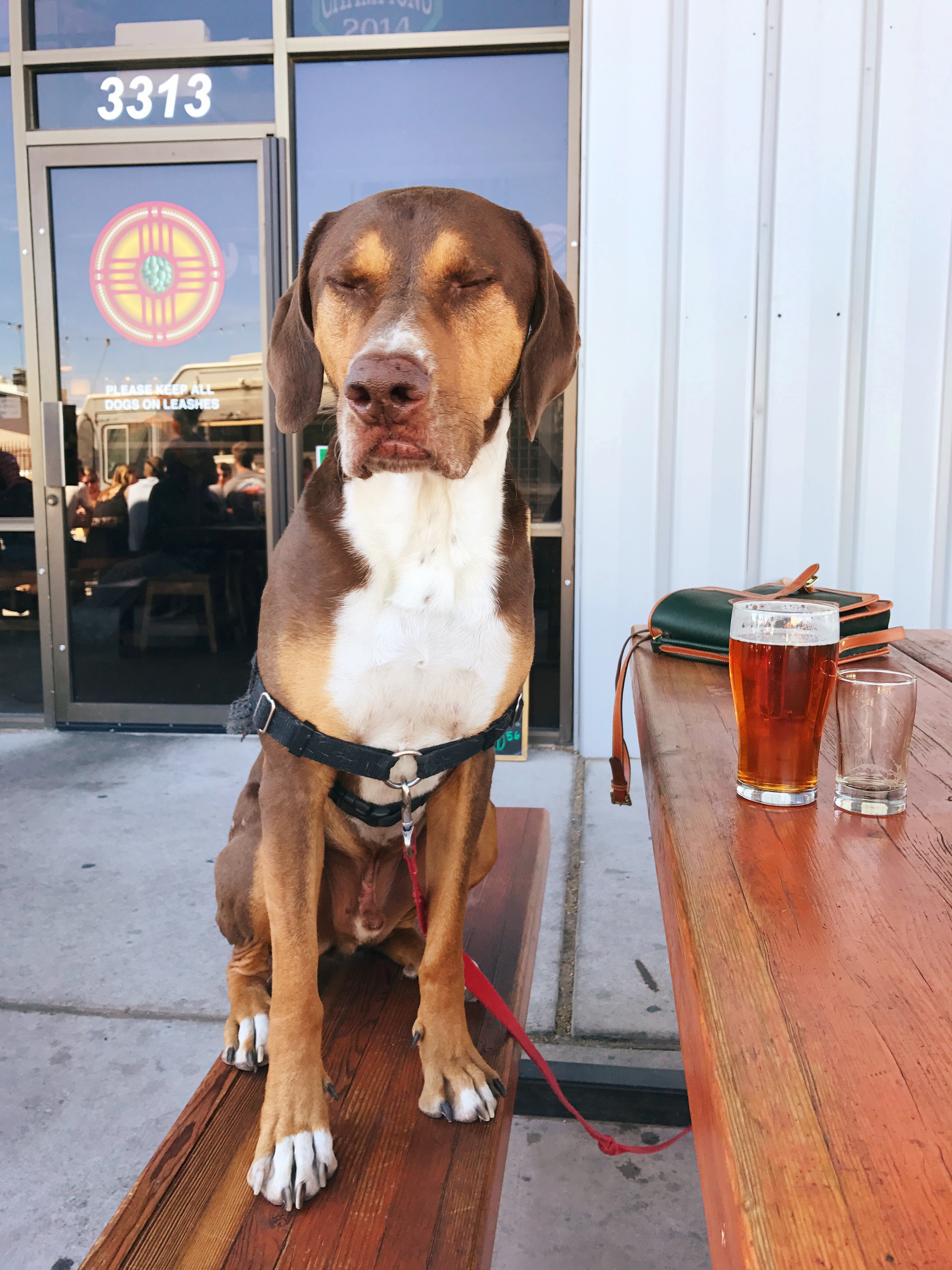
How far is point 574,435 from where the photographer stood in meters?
4.52

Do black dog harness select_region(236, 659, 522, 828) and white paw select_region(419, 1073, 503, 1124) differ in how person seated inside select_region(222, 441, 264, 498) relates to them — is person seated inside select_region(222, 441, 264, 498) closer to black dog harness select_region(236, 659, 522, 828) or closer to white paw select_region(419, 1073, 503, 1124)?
black dog harness select_region(236, 659, 522, 828)

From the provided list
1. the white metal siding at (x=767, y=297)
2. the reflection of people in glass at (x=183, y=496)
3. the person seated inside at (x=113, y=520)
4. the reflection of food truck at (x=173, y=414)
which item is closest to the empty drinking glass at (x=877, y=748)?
the white metal siding at (x=767, y=297)

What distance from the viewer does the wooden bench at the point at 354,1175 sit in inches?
42.1

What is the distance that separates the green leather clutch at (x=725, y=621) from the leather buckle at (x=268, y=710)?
2.65 feet

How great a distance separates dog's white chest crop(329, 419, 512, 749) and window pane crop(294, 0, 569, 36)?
399cm

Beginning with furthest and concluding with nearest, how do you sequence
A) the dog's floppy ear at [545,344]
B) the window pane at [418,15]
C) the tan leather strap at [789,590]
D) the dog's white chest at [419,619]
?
the window pane at [418,15]
the tan leather strap at [789,590]
the dog's floppy ear at [545,344]
the dog's white chest at [419,619]

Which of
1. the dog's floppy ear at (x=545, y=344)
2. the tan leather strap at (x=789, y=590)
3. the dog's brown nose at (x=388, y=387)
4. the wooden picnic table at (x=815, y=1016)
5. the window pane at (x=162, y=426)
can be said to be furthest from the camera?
the window pane at (x=162, y=426)

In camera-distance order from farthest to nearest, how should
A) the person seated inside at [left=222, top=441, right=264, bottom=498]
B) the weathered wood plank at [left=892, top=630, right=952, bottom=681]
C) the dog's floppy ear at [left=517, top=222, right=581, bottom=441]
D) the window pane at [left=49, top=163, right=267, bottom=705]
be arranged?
1. the person seated inside at [left=222, top=441, right=264, bottom=498]
2. the window pane at [left=49, top=163, right=267, bottom=705]
3. the weathered wood plank at [left=892, top=630, right=952, bottom=681]
4. the dog's floppy ear at [left=517, top=222, right=581, bottom=441]

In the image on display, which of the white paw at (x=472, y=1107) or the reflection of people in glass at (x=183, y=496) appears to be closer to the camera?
the white paw at (x=472, y=1107)

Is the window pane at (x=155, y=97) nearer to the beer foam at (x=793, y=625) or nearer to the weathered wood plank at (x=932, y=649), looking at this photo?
the weathered wood plank at (x=932, y=649)

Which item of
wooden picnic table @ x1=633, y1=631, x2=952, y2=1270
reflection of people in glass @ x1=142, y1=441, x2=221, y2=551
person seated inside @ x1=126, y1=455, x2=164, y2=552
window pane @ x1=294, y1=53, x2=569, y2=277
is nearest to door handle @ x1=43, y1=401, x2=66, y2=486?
person seated inside @ x1=126, y1=455, x2=164, y2=552

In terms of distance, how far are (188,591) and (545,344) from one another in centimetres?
387

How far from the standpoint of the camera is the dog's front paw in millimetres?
1358

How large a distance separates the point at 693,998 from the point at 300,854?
2.73 ft
